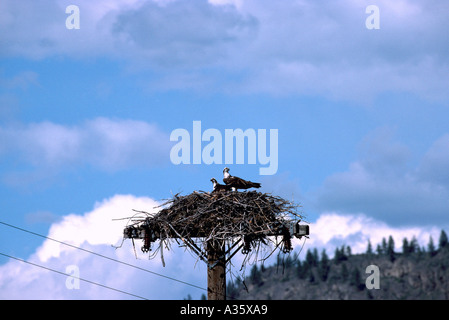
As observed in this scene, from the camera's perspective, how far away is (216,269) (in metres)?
14.5

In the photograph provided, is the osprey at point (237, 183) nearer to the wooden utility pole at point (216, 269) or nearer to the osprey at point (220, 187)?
the osprey at point (220, 187)

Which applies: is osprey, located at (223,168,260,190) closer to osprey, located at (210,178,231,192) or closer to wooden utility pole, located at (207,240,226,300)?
osprey, located at (210,178,231,192)

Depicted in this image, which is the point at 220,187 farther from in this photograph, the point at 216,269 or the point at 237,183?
the point at 216,269

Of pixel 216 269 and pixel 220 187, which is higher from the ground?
pixel 220 187

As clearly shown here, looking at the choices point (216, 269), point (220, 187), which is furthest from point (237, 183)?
point (216, 269)

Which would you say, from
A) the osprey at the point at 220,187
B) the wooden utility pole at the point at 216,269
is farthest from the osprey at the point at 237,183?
the wooden utility pole at the point at 216,269

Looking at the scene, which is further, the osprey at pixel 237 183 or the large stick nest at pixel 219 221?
the osprey at pixel 237 183

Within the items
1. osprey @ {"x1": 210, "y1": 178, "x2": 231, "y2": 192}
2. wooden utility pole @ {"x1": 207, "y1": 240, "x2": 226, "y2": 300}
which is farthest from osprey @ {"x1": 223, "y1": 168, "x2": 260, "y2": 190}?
wooden utility pole @ {"x1": 207, "y1": 240, "x2": 226, "y2": 300}

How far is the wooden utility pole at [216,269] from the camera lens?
47.1ft
